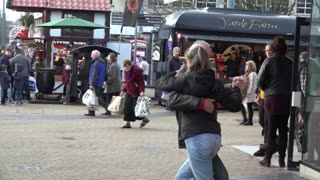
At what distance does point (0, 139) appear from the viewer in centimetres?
1112

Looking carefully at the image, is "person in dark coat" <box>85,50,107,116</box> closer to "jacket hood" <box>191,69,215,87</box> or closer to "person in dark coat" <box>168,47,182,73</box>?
"person in dark coat" <box>168,47,182,73</box>

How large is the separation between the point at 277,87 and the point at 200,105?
333 centimetres

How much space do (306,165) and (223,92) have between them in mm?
2984

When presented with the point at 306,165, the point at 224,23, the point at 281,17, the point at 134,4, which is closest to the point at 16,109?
the point at 134,4

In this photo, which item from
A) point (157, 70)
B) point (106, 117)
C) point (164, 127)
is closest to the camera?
point (164, 127)

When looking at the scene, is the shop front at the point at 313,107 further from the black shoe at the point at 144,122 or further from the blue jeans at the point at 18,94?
the blue jeans at the point at 18,94

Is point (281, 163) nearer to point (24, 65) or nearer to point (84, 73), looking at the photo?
point (84, 73)

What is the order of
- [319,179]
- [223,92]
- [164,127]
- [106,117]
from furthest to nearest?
[106,117] < [164,127] < [319,179] < [223,92]

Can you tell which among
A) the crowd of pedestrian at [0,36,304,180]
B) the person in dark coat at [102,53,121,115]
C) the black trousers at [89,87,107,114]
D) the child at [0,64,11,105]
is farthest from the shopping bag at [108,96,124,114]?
the child at [0,64,11,105]

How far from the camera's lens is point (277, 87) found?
8.38 metres

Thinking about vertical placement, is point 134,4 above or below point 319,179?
above

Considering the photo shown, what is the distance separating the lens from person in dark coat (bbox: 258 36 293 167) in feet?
27.5

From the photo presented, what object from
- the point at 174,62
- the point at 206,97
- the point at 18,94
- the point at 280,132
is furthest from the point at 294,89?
the point at 18,94

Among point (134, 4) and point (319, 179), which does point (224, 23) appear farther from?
point (319, 179)
